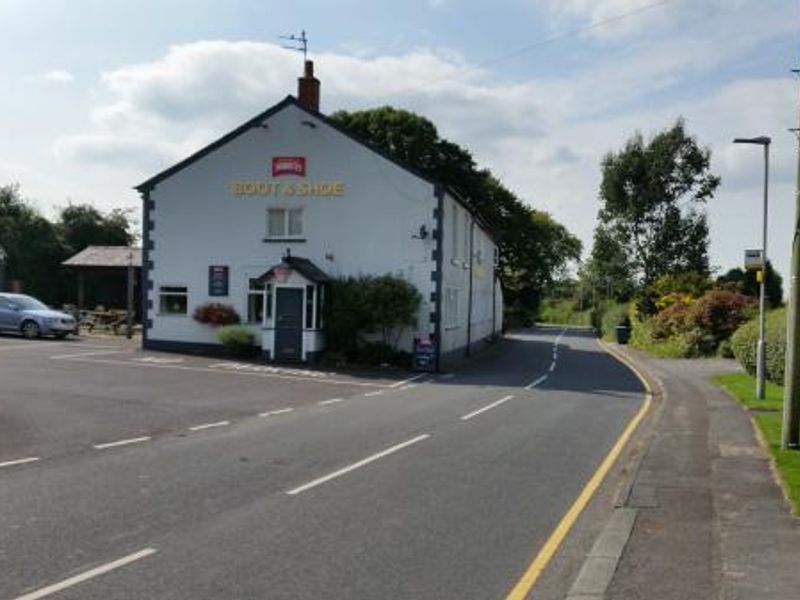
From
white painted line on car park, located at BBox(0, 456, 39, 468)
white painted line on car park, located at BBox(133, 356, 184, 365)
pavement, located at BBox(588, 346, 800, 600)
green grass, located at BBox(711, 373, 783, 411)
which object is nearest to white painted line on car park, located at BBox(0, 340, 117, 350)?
white painted line on car park, located at BBox(133, 356, 184, 365)

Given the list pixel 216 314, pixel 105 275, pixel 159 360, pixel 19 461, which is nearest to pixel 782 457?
pixel 19 461

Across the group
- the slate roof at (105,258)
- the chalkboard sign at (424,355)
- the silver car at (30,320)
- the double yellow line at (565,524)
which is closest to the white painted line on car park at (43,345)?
the silver car at (30,320)

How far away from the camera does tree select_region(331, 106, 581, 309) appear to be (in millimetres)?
56531

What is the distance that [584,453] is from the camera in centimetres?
1337

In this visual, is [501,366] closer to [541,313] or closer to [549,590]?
[549,590]

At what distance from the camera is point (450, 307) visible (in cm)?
3456

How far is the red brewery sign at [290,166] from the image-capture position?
31688 mm

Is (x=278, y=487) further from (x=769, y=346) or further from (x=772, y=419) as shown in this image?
(x=769, y=346)

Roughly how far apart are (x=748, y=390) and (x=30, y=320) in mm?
26504

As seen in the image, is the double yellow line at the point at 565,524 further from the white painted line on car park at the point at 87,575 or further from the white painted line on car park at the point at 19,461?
the white painted line on car park at the point at 19,461

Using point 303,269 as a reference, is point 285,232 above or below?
above

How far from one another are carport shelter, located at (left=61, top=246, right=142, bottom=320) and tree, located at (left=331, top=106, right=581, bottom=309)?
12785 mm

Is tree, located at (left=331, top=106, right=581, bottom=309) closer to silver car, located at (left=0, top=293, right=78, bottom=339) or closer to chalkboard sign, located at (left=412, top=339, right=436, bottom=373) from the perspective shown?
chalkboard sign, located at (left=412, top=339, right=436, bottom=373)

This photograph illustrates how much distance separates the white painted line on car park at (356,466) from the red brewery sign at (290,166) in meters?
18.5
